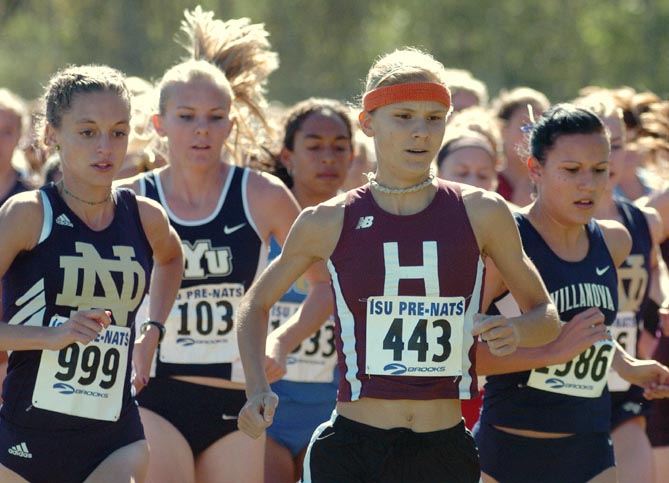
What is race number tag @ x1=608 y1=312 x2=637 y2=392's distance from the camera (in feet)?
19.8

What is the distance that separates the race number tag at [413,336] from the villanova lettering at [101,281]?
97cm

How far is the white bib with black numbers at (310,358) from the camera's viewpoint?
6.40 meters

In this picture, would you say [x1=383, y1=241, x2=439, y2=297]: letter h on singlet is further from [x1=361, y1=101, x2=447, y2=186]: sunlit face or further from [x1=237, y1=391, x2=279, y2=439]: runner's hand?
[x1=237, y1=391, x2=279, y2=439]: runner's hand

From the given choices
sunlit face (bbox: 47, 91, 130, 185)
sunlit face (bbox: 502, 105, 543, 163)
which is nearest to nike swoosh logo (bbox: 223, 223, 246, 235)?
sunlit face (bbox: 47, 91, 130, 185)

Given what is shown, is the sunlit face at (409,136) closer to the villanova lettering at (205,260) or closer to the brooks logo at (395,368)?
the brooks logo at (395,368)

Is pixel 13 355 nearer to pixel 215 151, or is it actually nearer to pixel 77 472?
pixel 77 472

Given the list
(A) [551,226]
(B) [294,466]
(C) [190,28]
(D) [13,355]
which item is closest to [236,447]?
(B) [294,466]

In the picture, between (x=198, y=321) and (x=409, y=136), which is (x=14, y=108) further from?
(x=409, y=136)

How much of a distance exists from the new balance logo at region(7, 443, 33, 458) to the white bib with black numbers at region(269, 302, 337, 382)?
6.78 ft

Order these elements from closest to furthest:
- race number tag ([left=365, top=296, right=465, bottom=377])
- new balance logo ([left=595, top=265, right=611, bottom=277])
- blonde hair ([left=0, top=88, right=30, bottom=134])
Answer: race number tag ([left=365, top=296, right=465, bottom=377]) < new balance logo ([left=595, top=265, right=611, bottom=277]) < blonde hair ([left=0, top=88, right=30, bottom=134])

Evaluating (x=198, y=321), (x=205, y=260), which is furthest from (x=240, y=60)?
(x=198, y=321)

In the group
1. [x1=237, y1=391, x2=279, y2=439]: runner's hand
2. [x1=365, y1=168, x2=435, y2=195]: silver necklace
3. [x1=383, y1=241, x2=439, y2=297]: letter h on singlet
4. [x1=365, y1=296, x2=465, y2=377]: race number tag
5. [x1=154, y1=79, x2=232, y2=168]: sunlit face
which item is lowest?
[x1=237, y1=391, x2=279, y2=439]: runner's hand

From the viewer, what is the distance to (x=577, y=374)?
498 cm

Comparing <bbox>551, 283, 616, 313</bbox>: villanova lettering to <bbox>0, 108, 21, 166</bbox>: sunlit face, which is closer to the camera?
<bbox>551, 283, 616, 313</bbox>: villanova lettering
